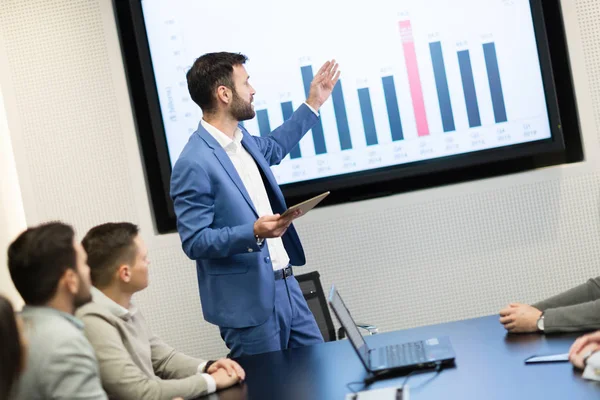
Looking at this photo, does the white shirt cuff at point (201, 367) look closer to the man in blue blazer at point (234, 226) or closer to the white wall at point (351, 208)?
the man in blue blazer at point (234, 226)

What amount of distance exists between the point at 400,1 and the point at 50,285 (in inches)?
112

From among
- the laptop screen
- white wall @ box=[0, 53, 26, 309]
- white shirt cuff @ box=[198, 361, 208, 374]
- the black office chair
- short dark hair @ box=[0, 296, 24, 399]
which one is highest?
white wall @ box=[0, 53, 26, 309]

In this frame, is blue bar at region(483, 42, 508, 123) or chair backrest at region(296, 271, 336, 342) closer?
chair backrest at region(296, 271, 336, 342)

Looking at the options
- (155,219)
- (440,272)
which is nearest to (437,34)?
(440,272)

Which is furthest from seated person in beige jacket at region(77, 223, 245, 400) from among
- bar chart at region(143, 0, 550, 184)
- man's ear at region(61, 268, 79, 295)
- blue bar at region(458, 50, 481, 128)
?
blue bar at region(458, 50, 481, 128)

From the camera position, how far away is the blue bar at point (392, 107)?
176 inches

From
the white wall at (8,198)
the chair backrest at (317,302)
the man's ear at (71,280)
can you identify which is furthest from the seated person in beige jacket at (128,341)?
the white wall at (8,198)

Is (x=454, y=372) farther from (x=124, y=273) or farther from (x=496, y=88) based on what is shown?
(x=496, y=88)

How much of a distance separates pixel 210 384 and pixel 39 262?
63 centimetres

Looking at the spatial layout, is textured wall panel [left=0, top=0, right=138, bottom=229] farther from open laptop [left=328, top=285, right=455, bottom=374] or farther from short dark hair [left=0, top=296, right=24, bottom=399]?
short dark hair [left=0, top=296, right=24, bottom=399]

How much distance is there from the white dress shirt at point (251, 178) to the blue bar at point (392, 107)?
1197 millimetres

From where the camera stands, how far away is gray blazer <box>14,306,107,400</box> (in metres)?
2.02

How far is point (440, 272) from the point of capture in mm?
4609

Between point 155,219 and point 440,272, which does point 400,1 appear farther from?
point 155,219
